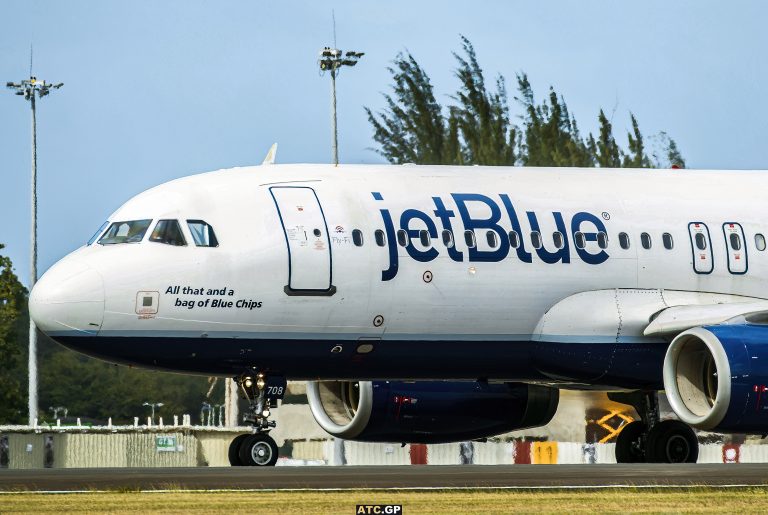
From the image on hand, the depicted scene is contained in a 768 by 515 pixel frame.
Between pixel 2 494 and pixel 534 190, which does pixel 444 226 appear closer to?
pixel 534 190

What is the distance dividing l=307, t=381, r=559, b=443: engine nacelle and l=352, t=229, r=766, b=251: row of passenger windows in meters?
2.89

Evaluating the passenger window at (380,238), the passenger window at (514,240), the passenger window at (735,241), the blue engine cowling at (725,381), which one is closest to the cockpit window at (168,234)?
the passenger window at (380,238)

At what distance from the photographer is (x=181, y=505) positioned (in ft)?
54.0

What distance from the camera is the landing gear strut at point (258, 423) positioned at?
23.4 meters

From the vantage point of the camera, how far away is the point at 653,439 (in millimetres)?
27031

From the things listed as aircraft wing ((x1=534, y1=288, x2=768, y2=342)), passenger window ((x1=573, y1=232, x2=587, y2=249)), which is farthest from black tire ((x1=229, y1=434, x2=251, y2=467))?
passenger window ((x1=573, y1=232, x2=587, y2=249))

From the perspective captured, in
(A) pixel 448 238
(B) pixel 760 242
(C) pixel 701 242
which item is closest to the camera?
(A) pixel 448 238

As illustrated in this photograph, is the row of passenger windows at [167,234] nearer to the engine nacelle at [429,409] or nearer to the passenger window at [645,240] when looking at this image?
the engine nacelle at [429,409]

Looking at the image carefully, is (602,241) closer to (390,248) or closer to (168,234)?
(390,248)

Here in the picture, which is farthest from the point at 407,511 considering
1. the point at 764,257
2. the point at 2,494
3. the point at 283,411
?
the point at 283,411

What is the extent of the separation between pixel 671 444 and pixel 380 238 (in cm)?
613

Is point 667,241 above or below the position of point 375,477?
above

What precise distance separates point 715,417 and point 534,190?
16.4 feet

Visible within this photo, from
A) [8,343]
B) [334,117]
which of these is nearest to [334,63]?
[334,117]
